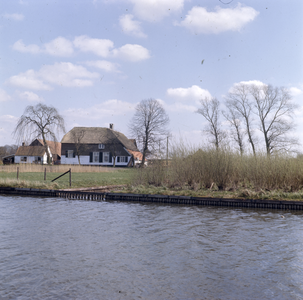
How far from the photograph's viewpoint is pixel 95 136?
51875 millimetres

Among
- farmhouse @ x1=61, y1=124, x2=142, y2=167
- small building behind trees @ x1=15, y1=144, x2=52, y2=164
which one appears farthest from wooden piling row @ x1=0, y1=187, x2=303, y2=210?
small building behind trees @ x1=15, y1=144, x2=52, y2=164

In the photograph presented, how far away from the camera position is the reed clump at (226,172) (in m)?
13.1

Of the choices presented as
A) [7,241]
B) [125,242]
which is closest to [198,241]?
[125,242]

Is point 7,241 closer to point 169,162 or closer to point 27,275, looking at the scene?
point 27,275

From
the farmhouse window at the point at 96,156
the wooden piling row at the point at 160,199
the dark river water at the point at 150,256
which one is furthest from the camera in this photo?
the farmhouse window at the point at 96,156

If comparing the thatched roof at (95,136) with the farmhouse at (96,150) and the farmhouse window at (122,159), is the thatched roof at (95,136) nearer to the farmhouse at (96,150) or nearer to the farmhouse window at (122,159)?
the farmhouse at (96,150)

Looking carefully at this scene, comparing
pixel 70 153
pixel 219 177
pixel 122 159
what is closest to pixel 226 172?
pixel 219 177

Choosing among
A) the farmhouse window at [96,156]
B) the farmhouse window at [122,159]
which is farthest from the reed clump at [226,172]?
the farmhouse window at [96,156]

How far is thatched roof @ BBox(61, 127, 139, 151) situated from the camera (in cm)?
4983

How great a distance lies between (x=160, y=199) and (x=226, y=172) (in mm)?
3541

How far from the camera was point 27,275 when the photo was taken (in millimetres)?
4754

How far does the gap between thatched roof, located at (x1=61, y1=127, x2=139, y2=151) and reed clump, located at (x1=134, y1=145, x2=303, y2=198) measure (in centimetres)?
3399

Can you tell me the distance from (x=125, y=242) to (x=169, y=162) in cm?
880

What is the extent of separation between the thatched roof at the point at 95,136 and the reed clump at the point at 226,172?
34.0 m
